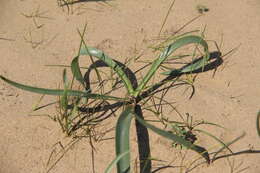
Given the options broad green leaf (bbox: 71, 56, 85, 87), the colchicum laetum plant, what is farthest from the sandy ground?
broad green leaf (bbox: 71, 56, 85, 87)

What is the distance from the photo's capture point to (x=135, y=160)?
142cm

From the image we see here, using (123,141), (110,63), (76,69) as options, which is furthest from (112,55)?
(123,141)

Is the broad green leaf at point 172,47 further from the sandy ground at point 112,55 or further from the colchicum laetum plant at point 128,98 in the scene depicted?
the sandy ground at point 112,55

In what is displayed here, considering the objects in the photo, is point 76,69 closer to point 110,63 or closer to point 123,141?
point 110,63

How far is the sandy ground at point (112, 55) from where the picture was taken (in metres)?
1.44

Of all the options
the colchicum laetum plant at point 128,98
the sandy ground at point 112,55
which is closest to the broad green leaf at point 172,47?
the colchicum laetum plant at point 128,98

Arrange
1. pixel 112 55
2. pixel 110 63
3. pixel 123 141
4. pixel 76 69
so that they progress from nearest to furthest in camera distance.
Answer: pixel 123 141 → pixel 76 69 → pixel 110 63 → pixel 112 55

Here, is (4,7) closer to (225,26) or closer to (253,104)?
(225,26)

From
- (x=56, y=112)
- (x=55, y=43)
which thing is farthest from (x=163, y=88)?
(x=55, y=43)

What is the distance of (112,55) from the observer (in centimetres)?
178

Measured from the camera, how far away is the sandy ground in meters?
1.44

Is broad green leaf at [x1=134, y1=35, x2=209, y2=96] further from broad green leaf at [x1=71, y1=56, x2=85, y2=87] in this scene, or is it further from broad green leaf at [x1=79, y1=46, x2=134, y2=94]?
broad green leaf at [x1=71, y1=56, x2=85, y2=87]

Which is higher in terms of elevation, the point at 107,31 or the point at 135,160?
the point at 107,31

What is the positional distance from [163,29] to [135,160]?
A: 784 mm
